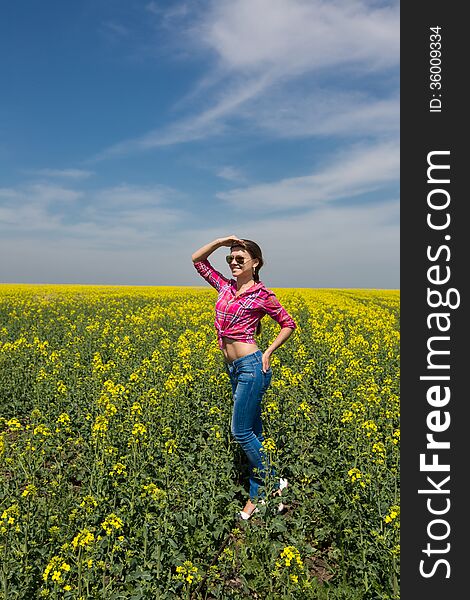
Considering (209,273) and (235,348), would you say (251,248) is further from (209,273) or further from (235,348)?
(235,348)

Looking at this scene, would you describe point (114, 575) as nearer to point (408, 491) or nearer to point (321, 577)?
point (321, 577)

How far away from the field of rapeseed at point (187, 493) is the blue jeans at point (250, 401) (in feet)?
0.67

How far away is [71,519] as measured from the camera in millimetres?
4137

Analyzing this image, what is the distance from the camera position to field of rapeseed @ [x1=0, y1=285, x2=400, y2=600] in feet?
11.8

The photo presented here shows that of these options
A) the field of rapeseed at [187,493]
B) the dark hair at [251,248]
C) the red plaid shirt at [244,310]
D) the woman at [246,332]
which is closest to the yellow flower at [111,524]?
the field of rapeseed at [187,493]

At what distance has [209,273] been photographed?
196 inches

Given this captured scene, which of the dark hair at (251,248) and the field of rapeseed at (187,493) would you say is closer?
the field of rapeseed at (187,493)

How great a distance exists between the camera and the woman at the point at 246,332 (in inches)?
174

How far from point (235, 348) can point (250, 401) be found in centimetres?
54

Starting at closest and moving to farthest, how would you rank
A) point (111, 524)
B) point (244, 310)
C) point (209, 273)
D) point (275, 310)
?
point (111, 524), point (244, 310), point (275, 310), point (209, 273)

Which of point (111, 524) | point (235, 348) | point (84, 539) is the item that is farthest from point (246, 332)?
point (84, 539)

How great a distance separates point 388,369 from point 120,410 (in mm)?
5539

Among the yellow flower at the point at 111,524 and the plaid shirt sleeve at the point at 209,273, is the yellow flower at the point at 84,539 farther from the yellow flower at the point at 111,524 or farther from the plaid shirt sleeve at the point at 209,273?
the plaid shirt sleeve at the point at 209,273

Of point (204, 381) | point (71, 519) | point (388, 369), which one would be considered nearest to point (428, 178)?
point (71, 519)
